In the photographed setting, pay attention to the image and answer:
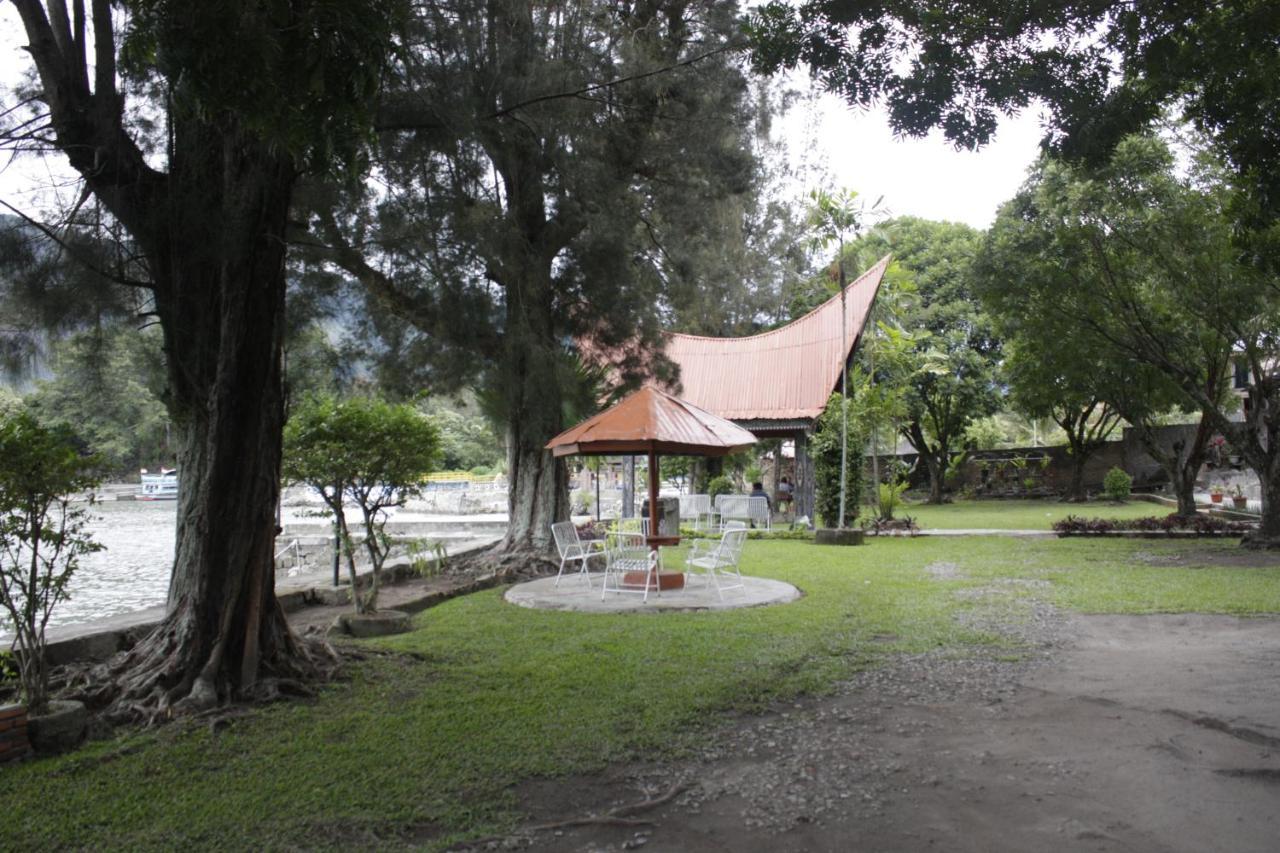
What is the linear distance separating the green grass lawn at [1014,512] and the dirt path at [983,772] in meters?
13.6

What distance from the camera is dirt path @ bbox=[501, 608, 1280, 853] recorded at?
316 cm

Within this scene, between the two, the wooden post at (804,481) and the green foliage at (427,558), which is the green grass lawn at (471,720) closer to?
the green foliage at (427,558)

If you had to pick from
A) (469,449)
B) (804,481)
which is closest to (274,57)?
(804,481)

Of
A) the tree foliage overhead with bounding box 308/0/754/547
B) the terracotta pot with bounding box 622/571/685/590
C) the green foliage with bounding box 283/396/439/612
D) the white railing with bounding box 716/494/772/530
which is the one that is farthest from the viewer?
the white railing with bounding box 716/494/772/530

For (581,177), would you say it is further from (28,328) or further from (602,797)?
(602,797)

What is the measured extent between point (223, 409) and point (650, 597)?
5036 millimetres

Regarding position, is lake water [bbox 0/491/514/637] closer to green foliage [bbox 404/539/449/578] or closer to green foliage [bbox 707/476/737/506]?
green foliage [bbox 404/539/449/578]

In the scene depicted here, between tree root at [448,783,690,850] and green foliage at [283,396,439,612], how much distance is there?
4.23 meters

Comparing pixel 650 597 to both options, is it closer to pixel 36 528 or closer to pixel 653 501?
pixel 653 501

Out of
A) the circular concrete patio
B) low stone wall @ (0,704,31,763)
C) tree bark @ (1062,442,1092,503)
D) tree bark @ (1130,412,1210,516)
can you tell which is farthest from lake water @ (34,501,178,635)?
tree bark @ (1062,442,1092,503)


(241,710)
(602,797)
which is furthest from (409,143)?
(602,797)

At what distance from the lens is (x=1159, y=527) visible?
50.1 feet

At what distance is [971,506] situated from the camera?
2588 centimetres

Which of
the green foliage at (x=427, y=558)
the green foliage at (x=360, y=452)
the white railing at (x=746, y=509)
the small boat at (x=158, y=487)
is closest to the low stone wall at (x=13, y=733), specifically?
the green foliage at (x=360, y=452)
